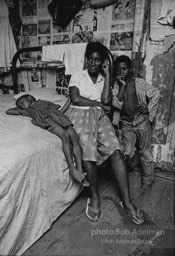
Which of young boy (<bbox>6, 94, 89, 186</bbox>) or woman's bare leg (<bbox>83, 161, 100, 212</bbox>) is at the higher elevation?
young boy (<bbox>6, 94, 89, 186</bbox>)

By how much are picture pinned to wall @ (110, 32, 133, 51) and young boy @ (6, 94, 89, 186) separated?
98cm

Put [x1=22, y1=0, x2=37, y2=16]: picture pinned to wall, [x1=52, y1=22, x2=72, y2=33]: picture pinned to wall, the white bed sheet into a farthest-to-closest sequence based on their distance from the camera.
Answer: [x1=22, y1=0, x2=37, y2=16]: picture pinned to wall, [x1=52, y1=22, x2=72, y2=33]: picture pinned to wall, the white bed sheet

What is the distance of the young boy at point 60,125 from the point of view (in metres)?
1.55

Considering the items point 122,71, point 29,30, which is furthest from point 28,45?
point 122,71

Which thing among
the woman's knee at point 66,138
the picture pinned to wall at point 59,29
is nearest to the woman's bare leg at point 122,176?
the woman's knee at point 66,138

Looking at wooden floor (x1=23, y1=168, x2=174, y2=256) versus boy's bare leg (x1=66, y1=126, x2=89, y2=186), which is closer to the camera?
wooden floor (x1=23, y1=168, x2=174, y2=256)

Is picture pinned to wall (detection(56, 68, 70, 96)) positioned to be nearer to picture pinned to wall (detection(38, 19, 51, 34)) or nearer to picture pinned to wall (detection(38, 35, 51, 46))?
picture pinned to wall (detection(38, 35, 51, 46))

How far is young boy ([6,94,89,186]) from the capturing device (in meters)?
1.55

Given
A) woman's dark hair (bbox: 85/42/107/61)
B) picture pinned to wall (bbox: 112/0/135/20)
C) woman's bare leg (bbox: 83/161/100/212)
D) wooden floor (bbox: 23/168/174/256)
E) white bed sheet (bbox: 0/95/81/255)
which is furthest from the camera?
picture pinned to wall (bbox: 112/0/135/20)

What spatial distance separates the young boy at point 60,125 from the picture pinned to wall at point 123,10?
4.00 feet

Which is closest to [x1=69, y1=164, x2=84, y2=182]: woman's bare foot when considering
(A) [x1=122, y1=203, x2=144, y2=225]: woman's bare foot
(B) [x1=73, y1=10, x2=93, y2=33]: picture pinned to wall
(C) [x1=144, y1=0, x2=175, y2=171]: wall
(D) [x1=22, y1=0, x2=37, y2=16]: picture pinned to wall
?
(A) [x1=122, y1=203, x2=144, y2=225]: woman's bare foot

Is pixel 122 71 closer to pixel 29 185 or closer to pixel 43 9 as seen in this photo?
pixel 29 185

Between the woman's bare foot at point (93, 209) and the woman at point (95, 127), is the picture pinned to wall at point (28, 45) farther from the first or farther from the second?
the woman's bare foot at point (93, 209)

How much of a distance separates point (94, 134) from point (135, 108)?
2.25 ft
